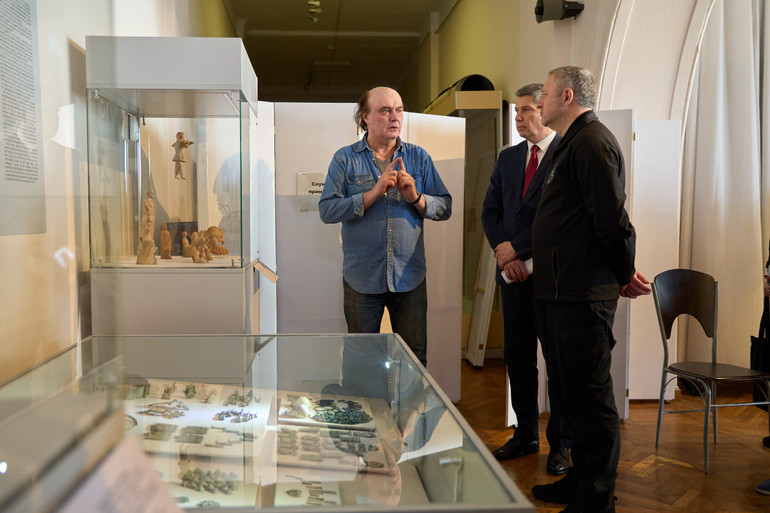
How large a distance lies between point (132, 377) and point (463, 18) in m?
7.07

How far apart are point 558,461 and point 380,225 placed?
1.39m

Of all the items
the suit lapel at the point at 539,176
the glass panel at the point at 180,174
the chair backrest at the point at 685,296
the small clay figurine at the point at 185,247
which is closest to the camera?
the glass panel at the point at 180,174

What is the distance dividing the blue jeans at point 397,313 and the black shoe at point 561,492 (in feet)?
2.59

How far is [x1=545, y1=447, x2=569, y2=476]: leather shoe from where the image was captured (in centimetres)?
305

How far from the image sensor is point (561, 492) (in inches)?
107

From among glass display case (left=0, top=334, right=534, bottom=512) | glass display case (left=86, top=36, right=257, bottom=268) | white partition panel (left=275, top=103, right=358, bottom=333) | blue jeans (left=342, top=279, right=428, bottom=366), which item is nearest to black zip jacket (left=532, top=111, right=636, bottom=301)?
blue jeans (left=342, top=279, right=428, bottom=366)

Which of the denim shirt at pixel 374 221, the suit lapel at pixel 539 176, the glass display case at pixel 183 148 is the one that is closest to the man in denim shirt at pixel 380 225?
the denim shirt at pixel 374 221

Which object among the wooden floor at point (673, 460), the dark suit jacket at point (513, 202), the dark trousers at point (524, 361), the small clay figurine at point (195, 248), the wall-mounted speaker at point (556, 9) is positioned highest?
the wall-mounted speaker at point (556, 9)

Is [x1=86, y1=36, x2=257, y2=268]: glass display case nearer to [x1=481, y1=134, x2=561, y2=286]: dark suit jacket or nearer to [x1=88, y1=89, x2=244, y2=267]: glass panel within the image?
[x1=88, y1=89, x2=244, y2=267]: glass panel

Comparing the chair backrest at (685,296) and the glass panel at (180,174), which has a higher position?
A: the glass panel at (180,174)

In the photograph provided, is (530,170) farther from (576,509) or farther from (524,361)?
(576,509)

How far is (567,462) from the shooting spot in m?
3.07

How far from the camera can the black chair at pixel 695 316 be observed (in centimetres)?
330

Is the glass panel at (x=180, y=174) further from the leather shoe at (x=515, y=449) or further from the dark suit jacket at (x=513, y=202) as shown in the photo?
the leather shoe at (x=515, y=449)
